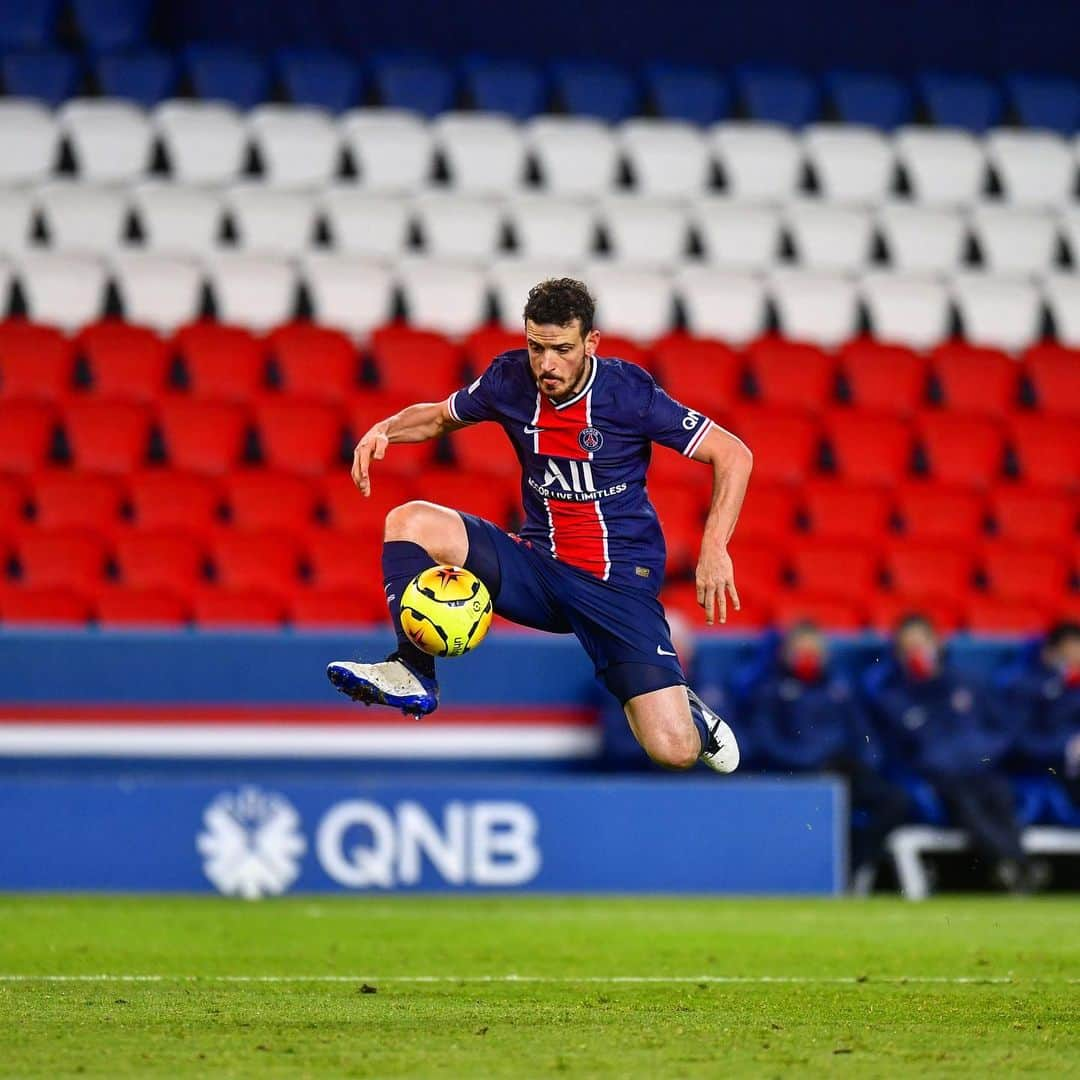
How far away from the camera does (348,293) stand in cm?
1446

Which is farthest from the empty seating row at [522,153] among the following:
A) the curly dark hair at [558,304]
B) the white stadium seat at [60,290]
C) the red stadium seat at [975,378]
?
the curly dark hair at [558,304]

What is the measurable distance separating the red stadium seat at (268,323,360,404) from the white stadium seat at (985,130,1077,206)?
593 cm

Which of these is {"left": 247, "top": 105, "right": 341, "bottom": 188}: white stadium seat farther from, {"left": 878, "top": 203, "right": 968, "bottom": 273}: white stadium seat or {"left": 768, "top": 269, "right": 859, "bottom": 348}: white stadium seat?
{"left": 878, "top": 203, "right": 968, "bottom": 273}: white stadium seat

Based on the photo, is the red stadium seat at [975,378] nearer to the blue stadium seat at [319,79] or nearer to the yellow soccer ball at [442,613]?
the blue stadium seat at [319,79]

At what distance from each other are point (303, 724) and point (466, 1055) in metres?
6.63

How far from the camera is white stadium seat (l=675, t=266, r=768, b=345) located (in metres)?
14.9

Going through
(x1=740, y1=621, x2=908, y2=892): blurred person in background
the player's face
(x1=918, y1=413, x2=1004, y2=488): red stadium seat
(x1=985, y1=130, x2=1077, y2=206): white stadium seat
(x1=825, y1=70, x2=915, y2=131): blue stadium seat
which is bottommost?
(x1=740, y1=621, x2=908, y2=892): blurred person in background

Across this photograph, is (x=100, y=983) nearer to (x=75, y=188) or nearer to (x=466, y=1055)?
(x=466, y=1055)

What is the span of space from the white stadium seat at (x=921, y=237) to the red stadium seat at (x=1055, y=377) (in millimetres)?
1209

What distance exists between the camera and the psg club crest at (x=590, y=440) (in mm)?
7234

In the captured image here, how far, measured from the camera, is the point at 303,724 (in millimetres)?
11805

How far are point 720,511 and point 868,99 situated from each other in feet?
35.0

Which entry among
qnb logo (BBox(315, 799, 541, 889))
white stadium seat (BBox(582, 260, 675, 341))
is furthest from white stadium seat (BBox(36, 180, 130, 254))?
qnb logo (BBox(315, 799, 541, 889))

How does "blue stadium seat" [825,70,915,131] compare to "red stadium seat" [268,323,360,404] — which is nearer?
"red stadium seat" [268,323,360,404]
